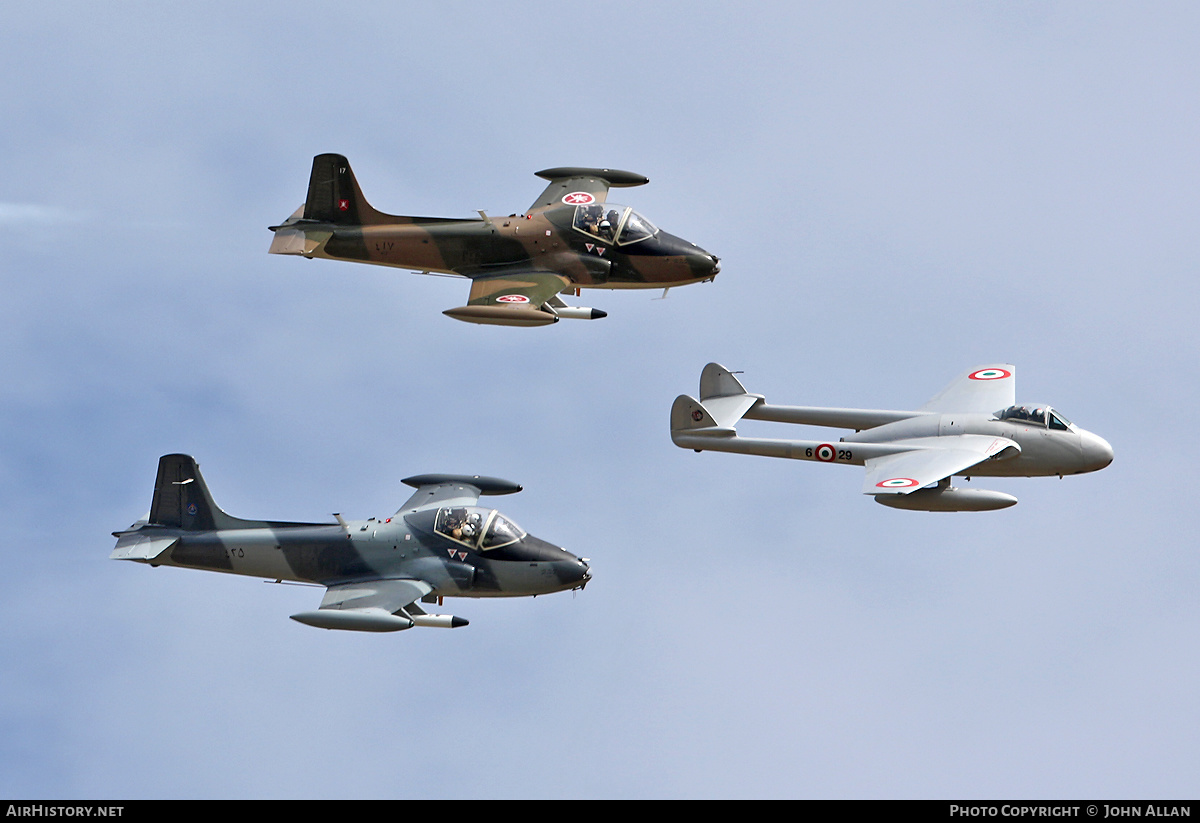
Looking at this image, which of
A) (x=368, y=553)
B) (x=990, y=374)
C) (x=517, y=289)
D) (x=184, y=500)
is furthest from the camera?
(x=990, y=374)

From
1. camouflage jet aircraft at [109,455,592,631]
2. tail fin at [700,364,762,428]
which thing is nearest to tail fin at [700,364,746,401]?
tail fin at [700,364,762,428]

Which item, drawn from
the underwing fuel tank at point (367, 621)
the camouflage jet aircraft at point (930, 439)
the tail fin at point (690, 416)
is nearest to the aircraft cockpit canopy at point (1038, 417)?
the camouflage jet aircraft at point (930, 439)

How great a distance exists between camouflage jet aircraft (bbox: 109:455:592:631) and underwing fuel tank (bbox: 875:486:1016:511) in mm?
8295

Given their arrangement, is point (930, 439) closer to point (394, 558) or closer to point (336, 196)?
point (394, 558)

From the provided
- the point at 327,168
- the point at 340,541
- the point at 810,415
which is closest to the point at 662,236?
the point at 810,415

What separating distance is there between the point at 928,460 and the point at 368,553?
1370 cm

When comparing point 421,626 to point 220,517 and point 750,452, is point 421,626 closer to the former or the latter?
point 220,517

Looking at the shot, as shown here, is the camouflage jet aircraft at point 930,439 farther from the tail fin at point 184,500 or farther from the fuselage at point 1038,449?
the tail fin at point 184,500

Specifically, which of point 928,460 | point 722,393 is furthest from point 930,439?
point 722,393

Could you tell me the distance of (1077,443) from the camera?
44844mm

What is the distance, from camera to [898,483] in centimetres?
4269

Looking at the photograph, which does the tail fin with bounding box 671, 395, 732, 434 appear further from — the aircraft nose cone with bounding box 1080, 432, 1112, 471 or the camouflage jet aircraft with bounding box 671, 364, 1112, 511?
the aircraft nose cone with bounding box 1080, 432, 1112, 471

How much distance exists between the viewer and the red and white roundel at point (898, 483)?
42531mm

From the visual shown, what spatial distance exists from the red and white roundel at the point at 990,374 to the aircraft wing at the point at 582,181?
1053 centimetres
